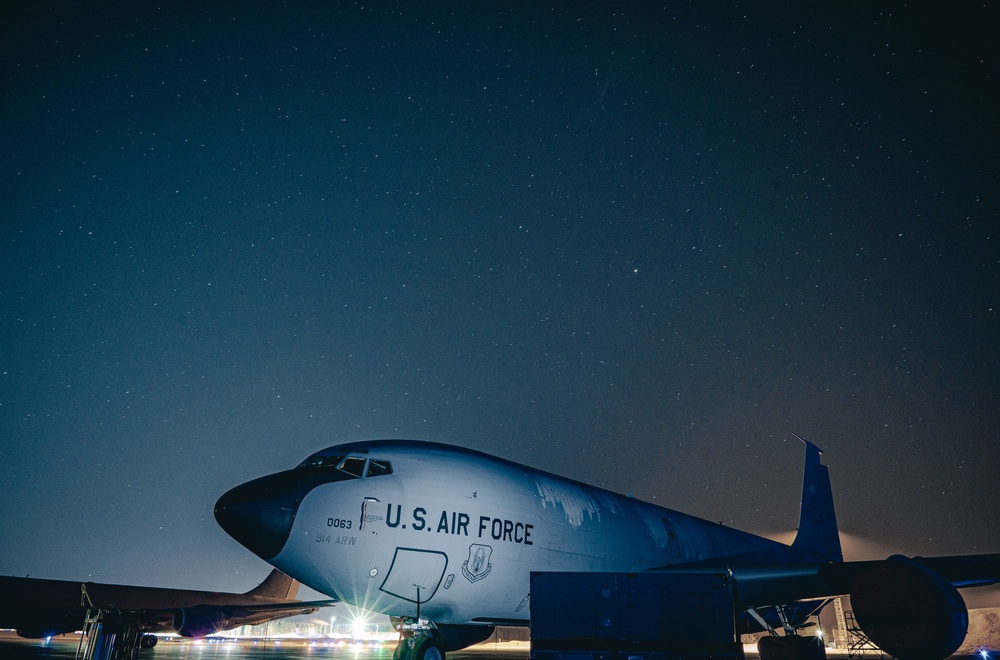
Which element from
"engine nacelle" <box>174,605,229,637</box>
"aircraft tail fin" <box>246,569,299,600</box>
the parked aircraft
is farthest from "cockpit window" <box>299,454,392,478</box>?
"aircraft tail fin" <box>246,569,299,600</box>

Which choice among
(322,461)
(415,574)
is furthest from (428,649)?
(322,461)

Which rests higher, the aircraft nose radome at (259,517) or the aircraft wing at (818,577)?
the aircraft nose radome at (259,517)

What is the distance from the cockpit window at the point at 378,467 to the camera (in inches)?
371

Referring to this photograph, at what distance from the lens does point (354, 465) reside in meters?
9.48

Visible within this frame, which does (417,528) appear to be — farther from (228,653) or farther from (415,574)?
(228,653)

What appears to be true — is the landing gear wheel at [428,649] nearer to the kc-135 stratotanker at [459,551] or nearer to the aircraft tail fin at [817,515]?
the kc-135 stratotanker at [459,551]

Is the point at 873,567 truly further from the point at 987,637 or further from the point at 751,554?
the point at 987,637

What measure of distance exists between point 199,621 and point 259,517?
934 inches

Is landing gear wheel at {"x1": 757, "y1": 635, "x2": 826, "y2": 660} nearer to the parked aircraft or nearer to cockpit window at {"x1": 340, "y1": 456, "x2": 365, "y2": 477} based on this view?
cockpit window at {"x1": 340, "y1": 456, "x2": 365, "y2": 477}

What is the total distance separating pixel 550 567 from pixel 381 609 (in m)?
3.42

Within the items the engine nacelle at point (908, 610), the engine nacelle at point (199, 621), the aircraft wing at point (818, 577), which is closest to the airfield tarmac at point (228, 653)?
the engine nacelle at point (199, 621)

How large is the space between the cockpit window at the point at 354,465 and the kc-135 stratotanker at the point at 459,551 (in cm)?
2

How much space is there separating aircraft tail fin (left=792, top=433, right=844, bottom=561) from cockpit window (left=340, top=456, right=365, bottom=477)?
20937 millimetres

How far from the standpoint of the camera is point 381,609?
919cm
